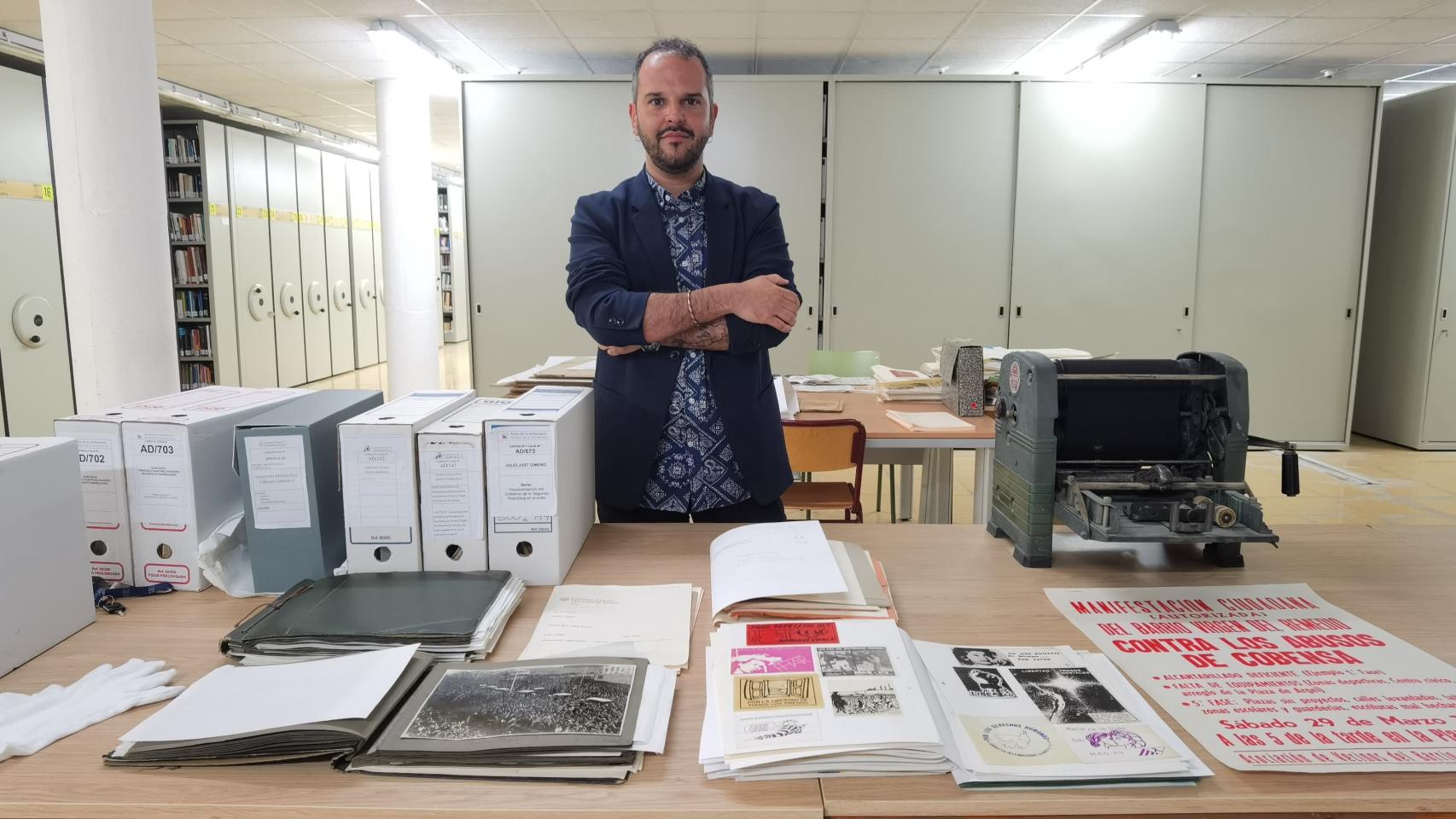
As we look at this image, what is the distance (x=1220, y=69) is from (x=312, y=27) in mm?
6400

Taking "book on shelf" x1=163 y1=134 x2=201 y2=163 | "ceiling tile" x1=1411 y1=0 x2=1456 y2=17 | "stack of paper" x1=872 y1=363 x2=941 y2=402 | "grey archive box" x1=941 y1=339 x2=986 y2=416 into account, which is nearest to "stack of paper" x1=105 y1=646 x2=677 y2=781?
"grey archive box" x1=941 y1=339 x2=986 y2=416

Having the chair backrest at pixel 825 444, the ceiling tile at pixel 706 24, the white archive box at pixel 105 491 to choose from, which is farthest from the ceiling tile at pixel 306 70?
the white archive box at pixel 105 491

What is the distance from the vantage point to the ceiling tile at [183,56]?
5.63m

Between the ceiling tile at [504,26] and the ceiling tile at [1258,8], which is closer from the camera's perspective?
the ceiling tile at [1258,8]

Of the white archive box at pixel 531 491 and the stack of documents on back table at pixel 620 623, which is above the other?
the white archive box at pixel 531 491

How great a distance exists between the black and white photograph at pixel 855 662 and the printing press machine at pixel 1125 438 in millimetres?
492

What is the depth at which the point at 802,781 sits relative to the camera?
33.6 inches

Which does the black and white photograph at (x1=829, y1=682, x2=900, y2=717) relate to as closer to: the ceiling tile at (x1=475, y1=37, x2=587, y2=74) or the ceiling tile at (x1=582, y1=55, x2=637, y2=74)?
the ceiling tile at (x1=475, y1=37, x2=587, y2=74)

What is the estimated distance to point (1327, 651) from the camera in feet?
3.58

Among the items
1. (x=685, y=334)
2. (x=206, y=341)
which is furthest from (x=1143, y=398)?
(x=206, y=341)

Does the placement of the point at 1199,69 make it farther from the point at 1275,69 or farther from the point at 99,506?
the point at 99,506

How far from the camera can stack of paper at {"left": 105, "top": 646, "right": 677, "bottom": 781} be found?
86cm

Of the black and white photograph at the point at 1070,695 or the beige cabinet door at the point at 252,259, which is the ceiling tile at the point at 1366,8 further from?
the beige cabinet door at the point at 252,259

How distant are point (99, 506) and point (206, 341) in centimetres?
733
